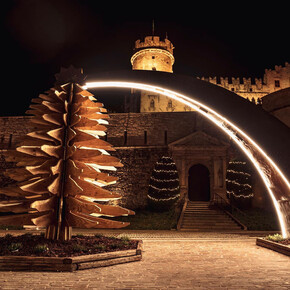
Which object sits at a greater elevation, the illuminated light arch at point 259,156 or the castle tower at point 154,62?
the castle tower at point 154,62

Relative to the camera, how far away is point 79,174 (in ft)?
16.6

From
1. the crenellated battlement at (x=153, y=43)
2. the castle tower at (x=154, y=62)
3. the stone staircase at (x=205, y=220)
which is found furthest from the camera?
the crenellated battlement at (x=153, y=43)

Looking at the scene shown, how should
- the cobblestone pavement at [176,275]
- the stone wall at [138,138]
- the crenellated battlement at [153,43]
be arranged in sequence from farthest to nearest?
1. the crenellated battlement at [153,43]
2. the stone wall at [138,138]
3. the cobblestone pavement at [176,275]

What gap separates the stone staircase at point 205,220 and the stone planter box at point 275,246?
585 centimetres

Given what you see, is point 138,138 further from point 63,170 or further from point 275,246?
point 63,170

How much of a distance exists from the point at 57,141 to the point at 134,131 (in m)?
15.8

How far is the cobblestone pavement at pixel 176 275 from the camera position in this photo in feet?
10.6

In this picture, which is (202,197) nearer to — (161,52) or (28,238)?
(28,238)

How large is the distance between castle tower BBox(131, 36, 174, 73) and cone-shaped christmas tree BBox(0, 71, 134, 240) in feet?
96.0

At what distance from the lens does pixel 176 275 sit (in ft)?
12.4

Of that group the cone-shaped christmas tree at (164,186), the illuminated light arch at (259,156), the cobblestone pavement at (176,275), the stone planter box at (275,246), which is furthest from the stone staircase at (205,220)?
the cobblestone pavement at (176,275)

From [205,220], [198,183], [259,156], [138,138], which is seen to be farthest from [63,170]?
[198,183]

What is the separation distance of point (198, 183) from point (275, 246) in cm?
1448

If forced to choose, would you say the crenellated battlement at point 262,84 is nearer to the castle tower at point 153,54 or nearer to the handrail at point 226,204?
the castle tower at point 153,54
